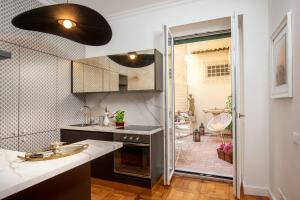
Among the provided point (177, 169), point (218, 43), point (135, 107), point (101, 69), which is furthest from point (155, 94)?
point (218, 43)

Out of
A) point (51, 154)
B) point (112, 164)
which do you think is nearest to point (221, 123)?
point (112, 164)

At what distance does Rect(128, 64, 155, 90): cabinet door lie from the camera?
2707 mm

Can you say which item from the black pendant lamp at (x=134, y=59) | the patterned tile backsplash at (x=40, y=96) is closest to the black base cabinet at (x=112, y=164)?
the patterned tile backsplash at (x=40, y=96)

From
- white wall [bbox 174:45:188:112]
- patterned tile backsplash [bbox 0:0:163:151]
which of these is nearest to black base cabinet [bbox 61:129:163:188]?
patterned tile backsplash [bbox 0:0:163:151]

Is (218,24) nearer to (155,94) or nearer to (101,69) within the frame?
(155,94)

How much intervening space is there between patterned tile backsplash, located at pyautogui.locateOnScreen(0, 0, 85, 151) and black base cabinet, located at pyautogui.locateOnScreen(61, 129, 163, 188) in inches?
18.4

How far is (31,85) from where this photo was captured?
2582 mm

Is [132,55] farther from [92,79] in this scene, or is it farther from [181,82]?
[181,82]

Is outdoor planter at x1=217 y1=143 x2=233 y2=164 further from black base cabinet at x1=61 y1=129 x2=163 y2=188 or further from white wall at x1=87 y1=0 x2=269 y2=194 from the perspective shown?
black base cabinet at x1=61 y1=129 x2=163 y2=188

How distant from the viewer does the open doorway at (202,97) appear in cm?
487

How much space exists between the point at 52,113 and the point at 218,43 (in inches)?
191

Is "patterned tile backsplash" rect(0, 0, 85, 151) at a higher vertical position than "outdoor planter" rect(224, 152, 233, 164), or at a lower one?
higher

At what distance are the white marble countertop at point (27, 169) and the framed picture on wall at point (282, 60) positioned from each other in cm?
A: 172

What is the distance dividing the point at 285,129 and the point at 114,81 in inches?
91.9
